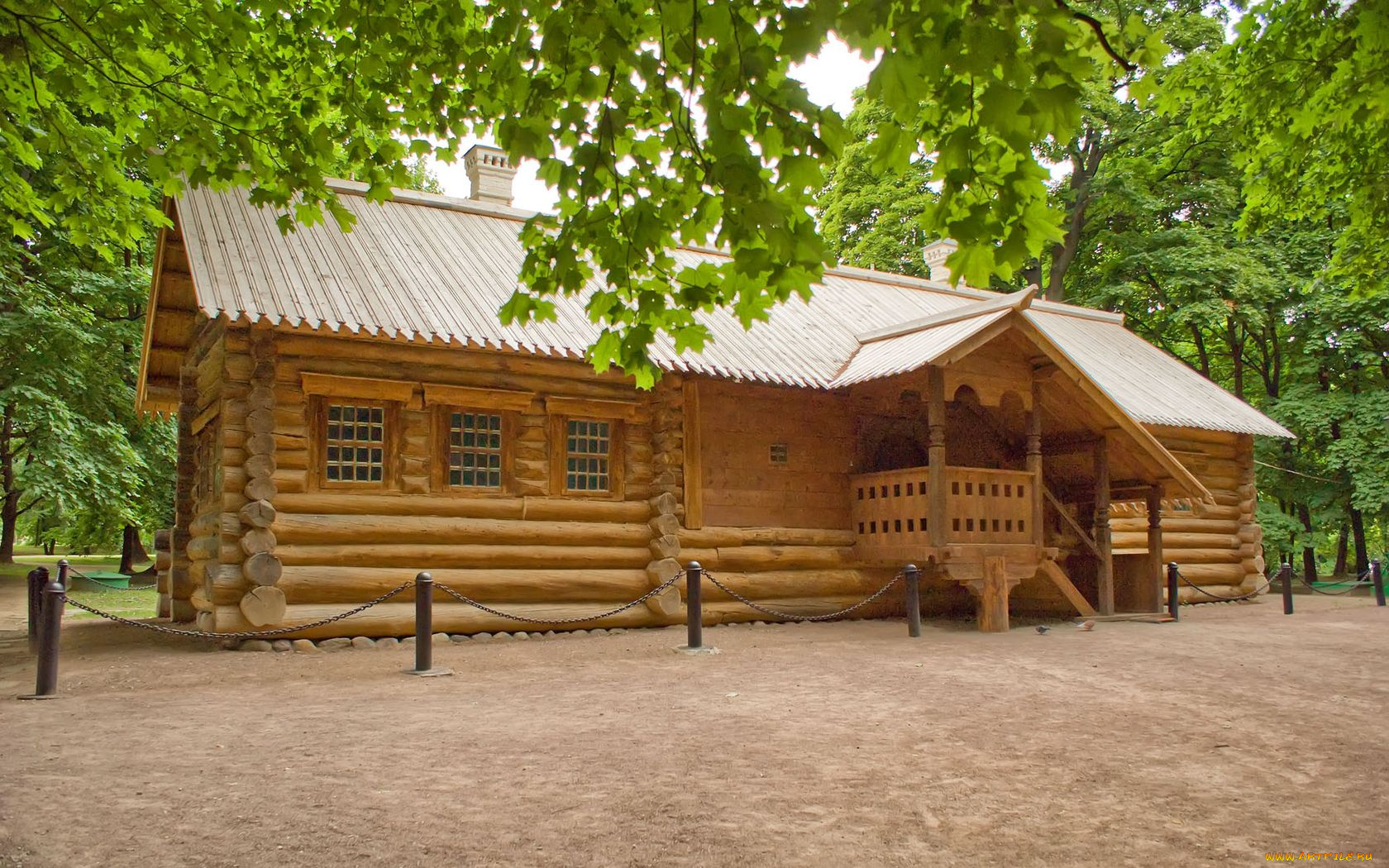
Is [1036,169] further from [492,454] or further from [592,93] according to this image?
[492,454]

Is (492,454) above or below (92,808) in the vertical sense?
above

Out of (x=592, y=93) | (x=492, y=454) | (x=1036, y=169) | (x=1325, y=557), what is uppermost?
(x=592, y=93)

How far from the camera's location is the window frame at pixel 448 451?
13008 mm

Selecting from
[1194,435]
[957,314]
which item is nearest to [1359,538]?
[1194,435]

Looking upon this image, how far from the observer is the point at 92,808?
16.3 ft

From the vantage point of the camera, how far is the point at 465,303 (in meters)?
13.5

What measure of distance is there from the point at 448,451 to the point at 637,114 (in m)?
8.32

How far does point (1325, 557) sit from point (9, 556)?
4706cm

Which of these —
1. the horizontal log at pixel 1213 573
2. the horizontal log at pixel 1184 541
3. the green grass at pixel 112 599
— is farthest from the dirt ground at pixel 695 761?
the horizontal log at pixel 1213 573

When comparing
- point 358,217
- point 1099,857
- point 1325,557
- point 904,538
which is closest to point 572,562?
point 904,538

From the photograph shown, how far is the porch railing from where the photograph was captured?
14.1 metres

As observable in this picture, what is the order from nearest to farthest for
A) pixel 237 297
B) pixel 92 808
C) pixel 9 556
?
pixel 92 808 < pixel 237 297 < pixel 9 556

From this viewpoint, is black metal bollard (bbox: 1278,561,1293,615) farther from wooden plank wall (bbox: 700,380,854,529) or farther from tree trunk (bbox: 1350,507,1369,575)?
tree trunk (bbox: 1350,507,1369,575)

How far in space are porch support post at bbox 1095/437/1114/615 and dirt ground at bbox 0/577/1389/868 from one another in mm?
4966
